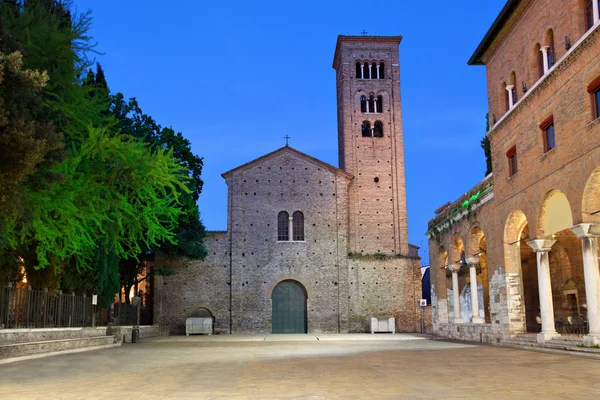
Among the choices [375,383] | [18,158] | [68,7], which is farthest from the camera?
[68,7]

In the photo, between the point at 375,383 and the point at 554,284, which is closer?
the point at 375,383

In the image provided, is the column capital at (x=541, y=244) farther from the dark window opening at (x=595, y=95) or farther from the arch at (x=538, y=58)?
the arch at (x=538, y=58)

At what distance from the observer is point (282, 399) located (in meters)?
6.64

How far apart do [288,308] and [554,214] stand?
18.4 m

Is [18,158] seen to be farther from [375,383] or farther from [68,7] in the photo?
[68,7]

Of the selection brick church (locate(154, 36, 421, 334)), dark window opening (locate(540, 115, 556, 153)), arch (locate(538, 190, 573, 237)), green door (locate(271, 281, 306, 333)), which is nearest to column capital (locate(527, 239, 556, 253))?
arch (locate(538, 190, 573, 237))

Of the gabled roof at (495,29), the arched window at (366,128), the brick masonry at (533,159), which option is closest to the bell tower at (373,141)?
the arched window at (366,128)

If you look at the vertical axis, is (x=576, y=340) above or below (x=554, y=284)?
below

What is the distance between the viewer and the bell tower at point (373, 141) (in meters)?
32.7

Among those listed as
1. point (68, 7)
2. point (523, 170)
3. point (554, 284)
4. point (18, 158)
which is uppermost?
point (68, 7)

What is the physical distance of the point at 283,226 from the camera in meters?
32.0

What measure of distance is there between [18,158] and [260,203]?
23207 millimetres

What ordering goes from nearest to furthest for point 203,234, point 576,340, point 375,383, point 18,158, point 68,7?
point 375,383 < point 18,158 < point 576,340 < point 68,7 < point 203,234

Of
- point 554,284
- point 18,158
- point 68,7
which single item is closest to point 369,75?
point 554,284
